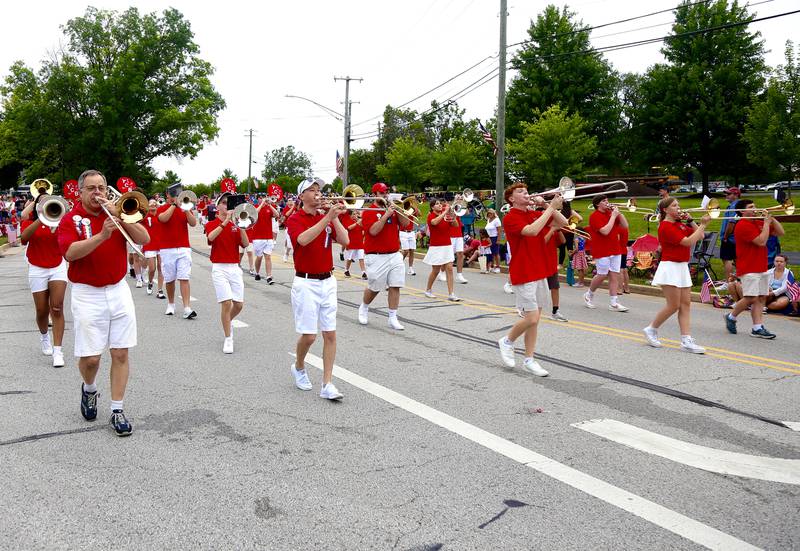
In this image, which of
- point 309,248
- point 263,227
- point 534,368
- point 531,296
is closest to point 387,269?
point 531,296

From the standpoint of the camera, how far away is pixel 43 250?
7301mm

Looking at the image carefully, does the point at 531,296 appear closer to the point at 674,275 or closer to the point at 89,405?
the point at 674,275

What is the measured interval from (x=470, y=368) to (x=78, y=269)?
12.7ft

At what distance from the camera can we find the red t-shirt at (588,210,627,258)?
11102 millimetres

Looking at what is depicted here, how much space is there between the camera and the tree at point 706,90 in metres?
47.7

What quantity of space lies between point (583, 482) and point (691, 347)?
433 cm

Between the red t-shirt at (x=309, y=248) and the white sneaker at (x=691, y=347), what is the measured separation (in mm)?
4424

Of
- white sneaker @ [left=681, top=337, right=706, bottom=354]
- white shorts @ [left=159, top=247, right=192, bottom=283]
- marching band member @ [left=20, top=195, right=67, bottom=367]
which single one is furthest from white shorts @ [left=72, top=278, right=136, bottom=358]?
white sneaker @ [left=681, top=337, right=706, bottom=354]

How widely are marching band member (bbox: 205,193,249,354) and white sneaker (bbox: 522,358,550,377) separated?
11.3ft

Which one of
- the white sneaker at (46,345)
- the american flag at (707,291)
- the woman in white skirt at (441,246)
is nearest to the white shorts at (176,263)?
the white sneaker at (46,345)

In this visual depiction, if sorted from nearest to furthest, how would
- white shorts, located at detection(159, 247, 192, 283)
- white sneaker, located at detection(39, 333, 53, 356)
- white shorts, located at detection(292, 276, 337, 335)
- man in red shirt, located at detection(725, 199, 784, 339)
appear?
white shorts, located at detection(292, 276, 337, 335)
white sneaker, located at detection(39, 333, 53, 356)
man in red shirt, located at detection(725, 199, 784, 339)
white shorts, located at detection(159, 247, 192, 283)

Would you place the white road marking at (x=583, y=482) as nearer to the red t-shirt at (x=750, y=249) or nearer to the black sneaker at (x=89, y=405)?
the black sneaker at (x=89, y=405)

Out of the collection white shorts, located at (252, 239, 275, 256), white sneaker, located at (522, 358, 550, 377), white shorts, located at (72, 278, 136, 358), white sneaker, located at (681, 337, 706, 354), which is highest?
white shorts, located at (252, 239, 275, 256)

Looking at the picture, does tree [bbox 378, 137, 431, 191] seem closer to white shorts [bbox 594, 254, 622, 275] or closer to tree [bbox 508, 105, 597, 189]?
tree [bbox 508, 105, 597, 189]
